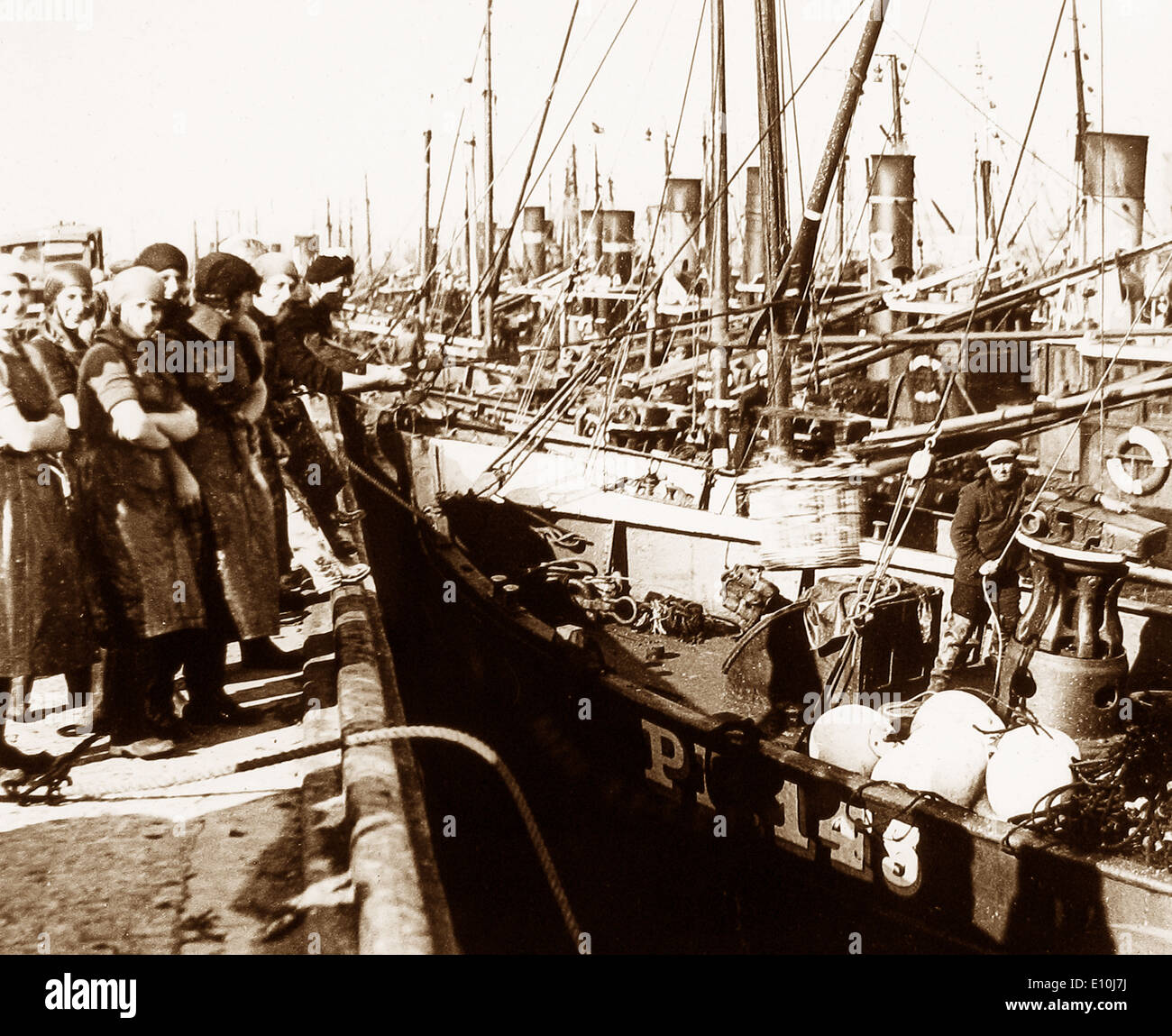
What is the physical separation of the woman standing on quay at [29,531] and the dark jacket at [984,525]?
4.07 meters

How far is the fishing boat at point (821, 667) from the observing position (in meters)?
3.89

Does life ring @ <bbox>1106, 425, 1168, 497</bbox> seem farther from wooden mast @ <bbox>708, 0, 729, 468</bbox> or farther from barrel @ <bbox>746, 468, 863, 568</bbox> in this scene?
barrel @ <bbox>746, 468, 863, 568</bbox>

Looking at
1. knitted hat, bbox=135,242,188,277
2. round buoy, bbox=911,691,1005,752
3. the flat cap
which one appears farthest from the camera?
the flat cap

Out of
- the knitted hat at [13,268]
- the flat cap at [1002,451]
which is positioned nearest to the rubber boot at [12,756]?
the knitted hat at [13,268]

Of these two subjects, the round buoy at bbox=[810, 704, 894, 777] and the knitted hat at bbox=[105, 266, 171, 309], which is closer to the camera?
the knitted hat at bbox=[105, 266, 171, 309]

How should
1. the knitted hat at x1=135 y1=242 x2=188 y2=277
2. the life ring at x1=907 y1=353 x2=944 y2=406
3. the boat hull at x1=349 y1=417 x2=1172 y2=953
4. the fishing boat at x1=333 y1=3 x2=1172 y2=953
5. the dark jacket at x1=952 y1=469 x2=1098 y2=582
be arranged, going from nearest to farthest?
the knitted hat at x1=135 y1=242 x2=188 y2=277, the boat hull at x1=349 y1=417 x2=1172 y2=953, the fishing boat at x1=333 y1=3 x2=1172 y2=953, the dark jacket at x1=952 y1=469 x2=1098 y2=582, the life ring at x1=907 y1=353 x2=944 y2=406

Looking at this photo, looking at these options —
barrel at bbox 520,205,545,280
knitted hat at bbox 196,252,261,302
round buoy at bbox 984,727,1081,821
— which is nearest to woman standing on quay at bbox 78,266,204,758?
knitted hat at bbox 196,252,261,302

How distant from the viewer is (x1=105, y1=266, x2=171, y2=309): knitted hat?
10.6ft

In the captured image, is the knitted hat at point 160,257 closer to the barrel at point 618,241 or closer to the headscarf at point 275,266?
the headscarf at point 275,266

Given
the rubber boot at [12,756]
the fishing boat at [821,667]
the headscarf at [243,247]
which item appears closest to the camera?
the rubber boot at [12,756]

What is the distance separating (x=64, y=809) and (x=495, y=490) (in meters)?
5.13

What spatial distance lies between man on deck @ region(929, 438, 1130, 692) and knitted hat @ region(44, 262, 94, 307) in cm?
391

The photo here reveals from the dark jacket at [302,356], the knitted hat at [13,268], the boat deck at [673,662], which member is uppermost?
the knitted hat at [13,268]
